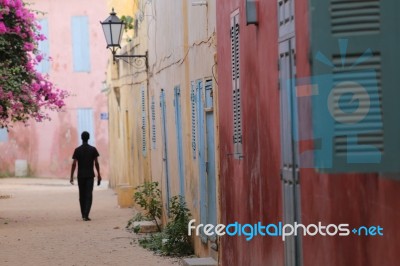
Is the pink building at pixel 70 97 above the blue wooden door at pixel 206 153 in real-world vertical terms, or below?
above

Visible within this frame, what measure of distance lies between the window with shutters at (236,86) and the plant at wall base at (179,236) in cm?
419

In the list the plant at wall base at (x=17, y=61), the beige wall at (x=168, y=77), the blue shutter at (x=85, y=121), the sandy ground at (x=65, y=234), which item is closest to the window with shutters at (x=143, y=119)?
the beige wall at (x=168, y=77)

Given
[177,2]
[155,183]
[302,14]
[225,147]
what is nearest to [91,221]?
[155,183]

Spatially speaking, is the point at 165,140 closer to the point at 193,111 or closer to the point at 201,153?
the point at 193,111

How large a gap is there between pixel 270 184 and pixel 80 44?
111 feet

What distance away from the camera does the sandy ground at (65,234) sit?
1421cm

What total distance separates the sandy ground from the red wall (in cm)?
317

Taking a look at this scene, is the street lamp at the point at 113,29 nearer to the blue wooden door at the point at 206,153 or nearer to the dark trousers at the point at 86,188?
the dark trousers at the point at 86,188

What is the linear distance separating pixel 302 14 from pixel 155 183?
452 inches

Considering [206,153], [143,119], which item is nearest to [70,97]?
[143,119]

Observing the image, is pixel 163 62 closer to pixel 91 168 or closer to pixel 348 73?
pixel 91 168

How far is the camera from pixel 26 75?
2042 cm

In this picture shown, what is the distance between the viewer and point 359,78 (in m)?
5.93

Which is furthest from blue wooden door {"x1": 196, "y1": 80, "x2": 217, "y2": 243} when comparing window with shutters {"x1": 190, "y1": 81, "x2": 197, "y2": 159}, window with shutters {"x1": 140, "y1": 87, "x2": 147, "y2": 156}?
window with shutters {"x1": 140, "y1": 87, "x2": 147, "y2": 156}
